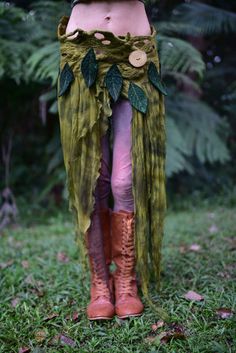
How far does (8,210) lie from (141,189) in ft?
8.81

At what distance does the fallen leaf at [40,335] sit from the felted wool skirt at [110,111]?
0.40 metres

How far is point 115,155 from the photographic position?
5.75 feet

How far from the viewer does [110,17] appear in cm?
167

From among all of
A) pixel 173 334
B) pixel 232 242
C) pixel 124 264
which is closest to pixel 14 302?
pixel 124 264

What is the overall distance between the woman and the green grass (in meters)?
0.12

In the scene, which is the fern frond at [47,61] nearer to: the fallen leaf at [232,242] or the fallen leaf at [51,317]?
the fallen leaf at [232,242]

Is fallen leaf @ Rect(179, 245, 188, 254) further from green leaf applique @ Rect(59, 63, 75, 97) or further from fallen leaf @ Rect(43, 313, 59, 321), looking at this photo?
green leaf applique @ Rect(59, 63, 75, 97)

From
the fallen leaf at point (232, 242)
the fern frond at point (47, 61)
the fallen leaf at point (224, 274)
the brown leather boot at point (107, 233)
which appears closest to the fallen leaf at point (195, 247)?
the fallen leaf at point (232, 242)

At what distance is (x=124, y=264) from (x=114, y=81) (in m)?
0.73

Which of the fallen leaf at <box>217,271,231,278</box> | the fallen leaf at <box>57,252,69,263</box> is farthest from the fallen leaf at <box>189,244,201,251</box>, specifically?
the fallen leaf at <box>57,252,69,263</box>

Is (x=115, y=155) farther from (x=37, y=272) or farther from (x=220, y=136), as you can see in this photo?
(x=220, y=136)

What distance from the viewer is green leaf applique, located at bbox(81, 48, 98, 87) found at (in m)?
1.66

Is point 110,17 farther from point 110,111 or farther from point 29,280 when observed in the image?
point 29,280

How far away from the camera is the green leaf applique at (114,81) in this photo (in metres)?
1.66
